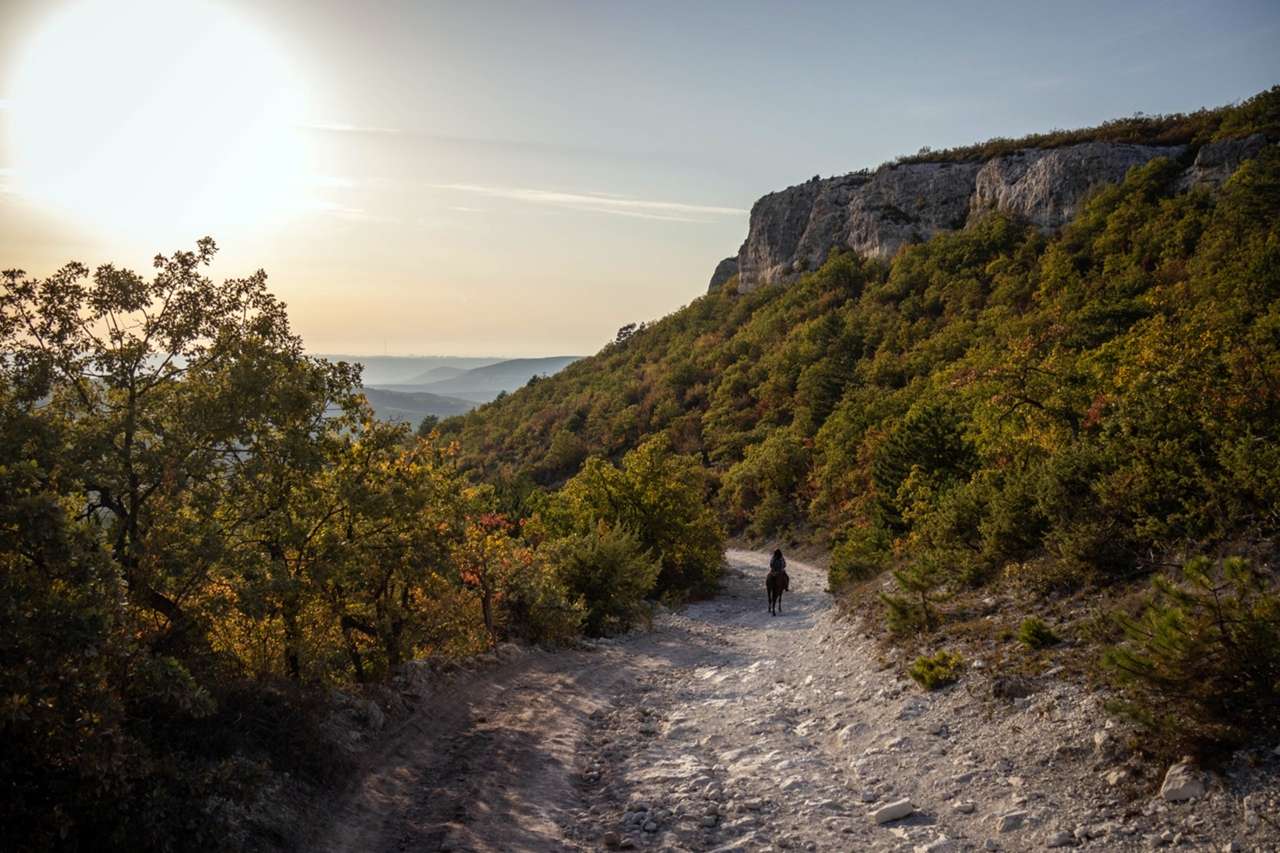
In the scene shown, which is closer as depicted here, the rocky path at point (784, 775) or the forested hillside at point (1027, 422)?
the rocky path at point (784, 775)

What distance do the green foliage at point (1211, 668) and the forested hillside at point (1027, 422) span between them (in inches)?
0.7

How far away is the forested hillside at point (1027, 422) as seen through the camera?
8.19 metres

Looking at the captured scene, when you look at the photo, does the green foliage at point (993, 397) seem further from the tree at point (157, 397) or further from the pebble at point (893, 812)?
the tree at point (157, 397)

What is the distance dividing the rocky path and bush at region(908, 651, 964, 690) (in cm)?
24

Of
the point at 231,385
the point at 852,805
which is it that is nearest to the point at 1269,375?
the point at 852,805

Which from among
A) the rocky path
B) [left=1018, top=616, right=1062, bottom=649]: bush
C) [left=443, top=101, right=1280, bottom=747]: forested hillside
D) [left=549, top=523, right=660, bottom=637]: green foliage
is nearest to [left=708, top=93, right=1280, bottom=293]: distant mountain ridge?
[left=443, top=101, right=1280, bottom=747]: forested hillside

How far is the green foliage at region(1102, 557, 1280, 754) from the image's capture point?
5.72 metres

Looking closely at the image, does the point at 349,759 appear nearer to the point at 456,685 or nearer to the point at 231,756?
the point at 231,756

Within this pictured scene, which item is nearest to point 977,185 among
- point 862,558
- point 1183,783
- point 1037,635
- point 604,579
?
point 862,558

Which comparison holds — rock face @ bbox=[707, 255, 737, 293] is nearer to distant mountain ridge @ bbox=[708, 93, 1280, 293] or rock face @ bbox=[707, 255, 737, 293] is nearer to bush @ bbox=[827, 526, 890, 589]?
distant mountain ridge @ bbox=[708, 93, 1280, 293]

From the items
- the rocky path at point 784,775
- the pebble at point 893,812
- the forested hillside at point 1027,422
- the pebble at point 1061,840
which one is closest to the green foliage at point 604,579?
the forested hillside at point 1027,422

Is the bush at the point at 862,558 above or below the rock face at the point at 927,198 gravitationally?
below

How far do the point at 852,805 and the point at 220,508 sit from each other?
8054 millimetres

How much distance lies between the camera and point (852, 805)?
7.26 meters
